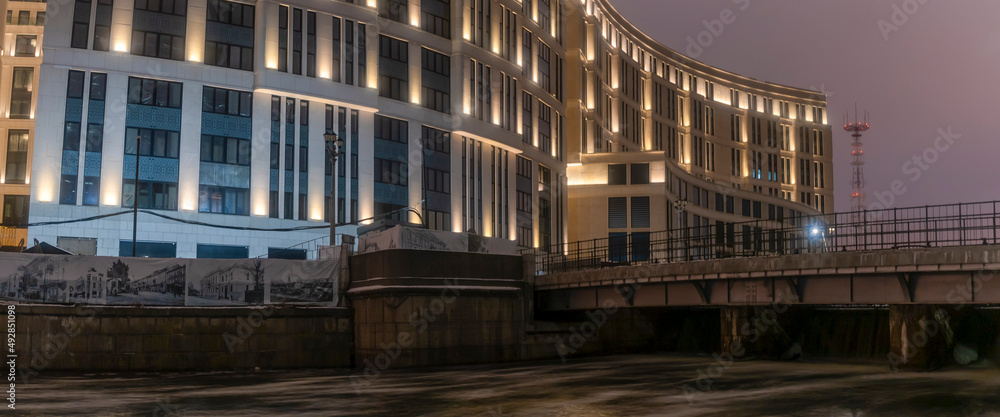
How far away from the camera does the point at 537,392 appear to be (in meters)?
28.9

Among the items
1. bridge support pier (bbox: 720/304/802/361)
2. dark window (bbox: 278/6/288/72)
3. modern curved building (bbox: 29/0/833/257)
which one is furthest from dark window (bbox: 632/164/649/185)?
bridge support pier (bbox: 720/304/802/361)

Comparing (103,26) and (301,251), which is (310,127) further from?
(103,26)

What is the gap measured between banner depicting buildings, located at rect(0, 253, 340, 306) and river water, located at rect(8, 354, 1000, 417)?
3576mm

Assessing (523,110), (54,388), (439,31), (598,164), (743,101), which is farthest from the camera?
(743,101)

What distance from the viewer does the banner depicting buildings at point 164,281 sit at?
114ft

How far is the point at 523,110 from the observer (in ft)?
249

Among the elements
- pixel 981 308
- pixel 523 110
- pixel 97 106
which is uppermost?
pixel 523 110

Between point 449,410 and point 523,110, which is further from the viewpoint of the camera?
point 523,110

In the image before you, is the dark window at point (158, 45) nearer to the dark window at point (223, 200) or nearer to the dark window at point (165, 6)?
the dark window at point (165, 6)

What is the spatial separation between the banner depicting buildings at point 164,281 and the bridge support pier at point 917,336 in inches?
878

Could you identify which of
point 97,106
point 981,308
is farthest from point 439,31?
point 981,308

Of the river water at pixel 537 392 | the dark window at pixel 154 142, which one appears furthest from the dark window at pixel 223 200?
the river water at pixel 537 392

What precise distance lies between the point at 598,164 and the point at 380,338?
52607mm

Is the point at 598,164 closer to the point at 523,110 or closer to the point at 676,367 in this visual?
the point at 523,110
